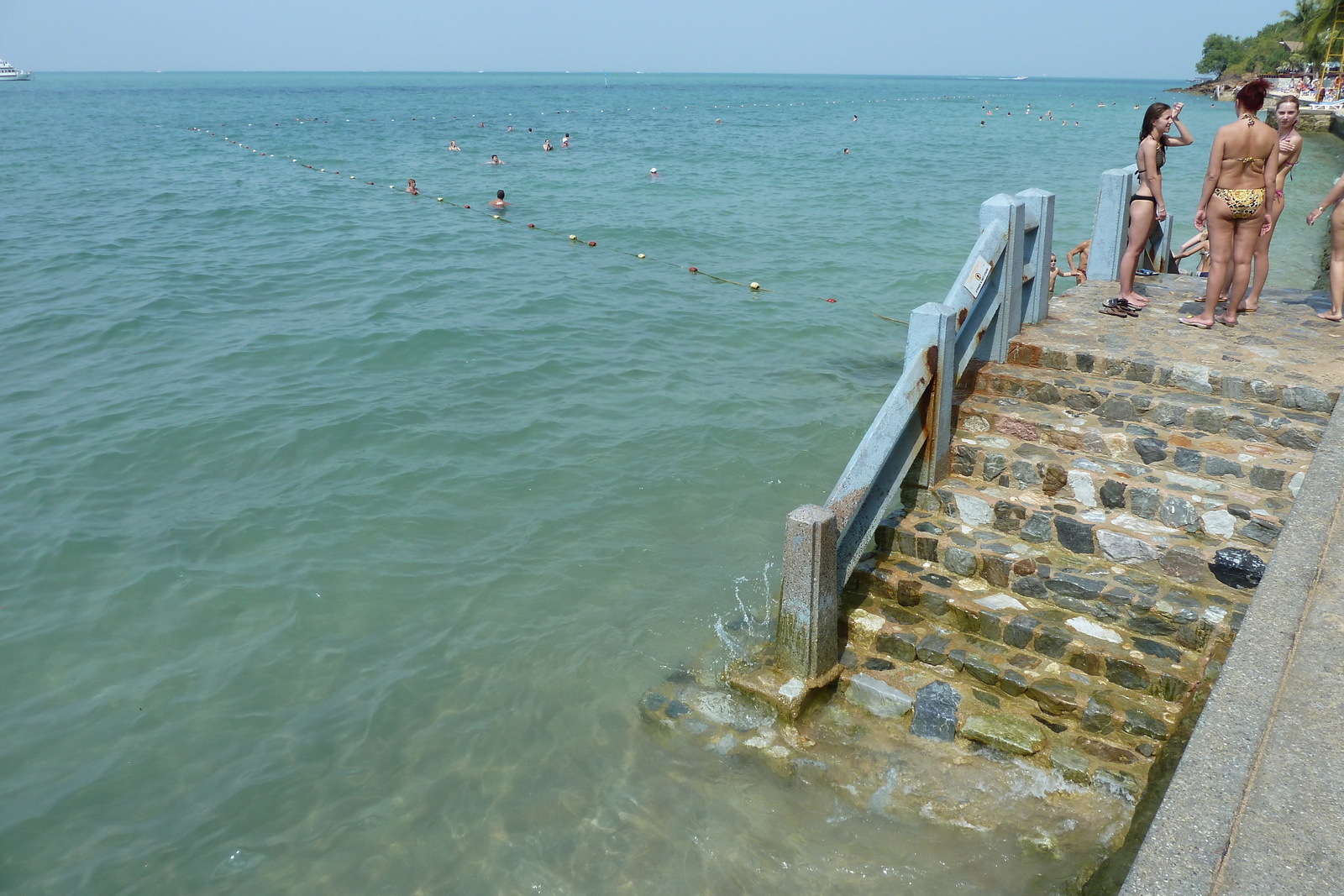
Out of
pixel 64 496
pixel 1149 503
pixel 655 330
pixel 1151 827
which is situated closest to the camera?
pixel 1151 827

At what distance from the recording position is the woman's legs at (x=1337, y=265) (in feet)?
23.2

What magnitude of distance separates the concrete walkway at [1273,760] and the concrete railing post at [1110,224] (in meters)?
5.66

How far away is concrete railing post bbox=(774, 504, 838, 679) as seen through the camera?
468cm

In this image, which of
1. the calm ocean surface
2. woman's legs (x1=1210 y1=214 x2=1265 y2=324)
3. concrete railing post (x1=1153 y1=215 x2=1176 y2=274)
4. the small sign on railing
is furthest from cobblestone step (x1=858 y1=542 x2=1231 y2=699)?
concrete railing post (x1=1153 y1=215 x2=1176 y2=274)

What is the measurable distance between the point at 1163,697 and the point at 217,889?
472cm

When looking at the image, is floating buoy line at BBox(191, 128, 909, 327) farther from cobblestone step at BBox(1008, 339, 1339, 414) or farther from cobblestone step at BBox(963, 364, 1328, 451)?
cobblestone step at BBox(963, 364, 1328, 451)

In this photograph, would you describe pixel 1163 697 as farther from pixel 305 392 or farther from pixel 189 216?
pixel 189 216

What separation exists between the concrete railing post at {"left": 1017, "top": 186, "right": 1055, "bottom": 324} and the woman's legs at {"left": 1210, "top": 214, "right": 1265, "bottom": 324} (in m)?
1.35

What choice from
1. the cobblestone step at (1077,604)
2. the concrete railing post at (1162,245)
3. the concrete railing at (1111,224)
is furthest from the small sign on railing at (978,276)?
the concrete railing post at (1162,245)

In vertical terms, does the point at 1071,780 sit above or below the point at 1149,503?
below

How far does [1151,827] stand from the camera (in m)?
2.56

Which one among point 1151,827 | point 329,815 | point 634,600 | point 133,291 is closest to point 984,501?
point 634,600

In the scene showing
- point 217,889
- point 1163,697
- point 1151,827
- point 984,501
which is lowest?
point 217,889

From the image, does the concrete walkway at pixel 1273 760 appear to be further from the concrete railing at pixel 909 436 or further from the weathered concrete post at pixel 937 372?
the weathered concrete post at pixel 937 372
